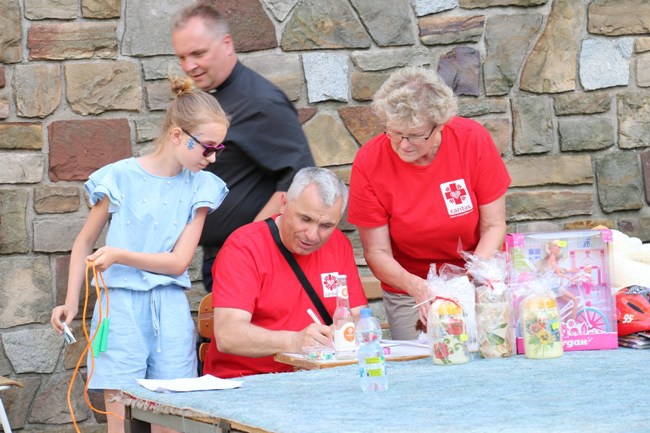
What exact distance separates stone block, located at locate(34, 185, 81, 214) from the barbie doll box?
6.18 ft

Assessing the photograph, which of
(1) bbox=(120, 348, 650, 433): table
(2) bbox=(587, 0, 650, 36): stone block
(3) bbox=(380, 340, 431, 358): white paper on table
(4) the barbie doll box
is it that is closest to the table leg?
(1) bbox=(120, 348, 650, 433): table

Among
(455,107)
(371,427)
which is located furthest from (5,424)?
(371,427)

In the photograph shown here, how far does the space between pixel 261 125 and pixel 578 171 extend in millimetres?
1779

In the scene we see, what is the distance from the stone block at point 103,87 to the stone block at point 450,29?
1.19 metres

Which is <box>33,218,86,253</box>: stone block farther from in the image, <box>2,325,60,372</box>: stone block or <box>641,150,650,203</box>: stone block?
<box>641,150,650,203</box>: stone block

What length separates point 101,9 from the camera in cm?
400

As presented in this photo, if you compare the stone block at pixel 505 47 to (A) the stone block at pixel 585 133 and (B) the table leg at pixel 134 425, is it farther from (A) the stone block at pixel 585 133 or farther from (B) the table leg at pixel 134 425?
(B) the table leg at pixel 134 425

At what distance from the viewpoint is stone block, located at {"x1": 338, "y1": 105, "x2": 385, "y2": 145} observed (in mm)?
4270

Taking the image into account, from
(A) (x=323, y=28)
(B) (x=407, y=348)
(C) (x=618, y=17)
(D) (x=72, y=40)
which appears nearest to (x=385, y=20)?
(A) (x=323, y=28)

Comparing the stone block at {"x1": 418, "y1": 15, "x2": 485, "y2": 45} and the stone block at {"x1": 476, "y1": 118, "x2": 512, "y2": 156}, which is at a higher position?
the stone block at {"x1": 418, "y1": 15, "x2": 485, "y2": 45}

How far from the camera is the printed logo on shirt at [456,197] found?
10.4 ft

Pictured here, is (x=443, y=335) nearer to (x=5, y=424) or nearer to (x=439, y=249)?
(x=439, y=249)

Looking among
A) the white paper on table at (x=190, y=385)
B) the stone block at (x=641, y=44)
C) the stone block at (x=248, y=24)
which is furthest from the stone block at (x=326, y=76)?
the white paper on table at (x=190, y=385)

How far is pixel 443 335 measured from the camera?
2.56 metres
